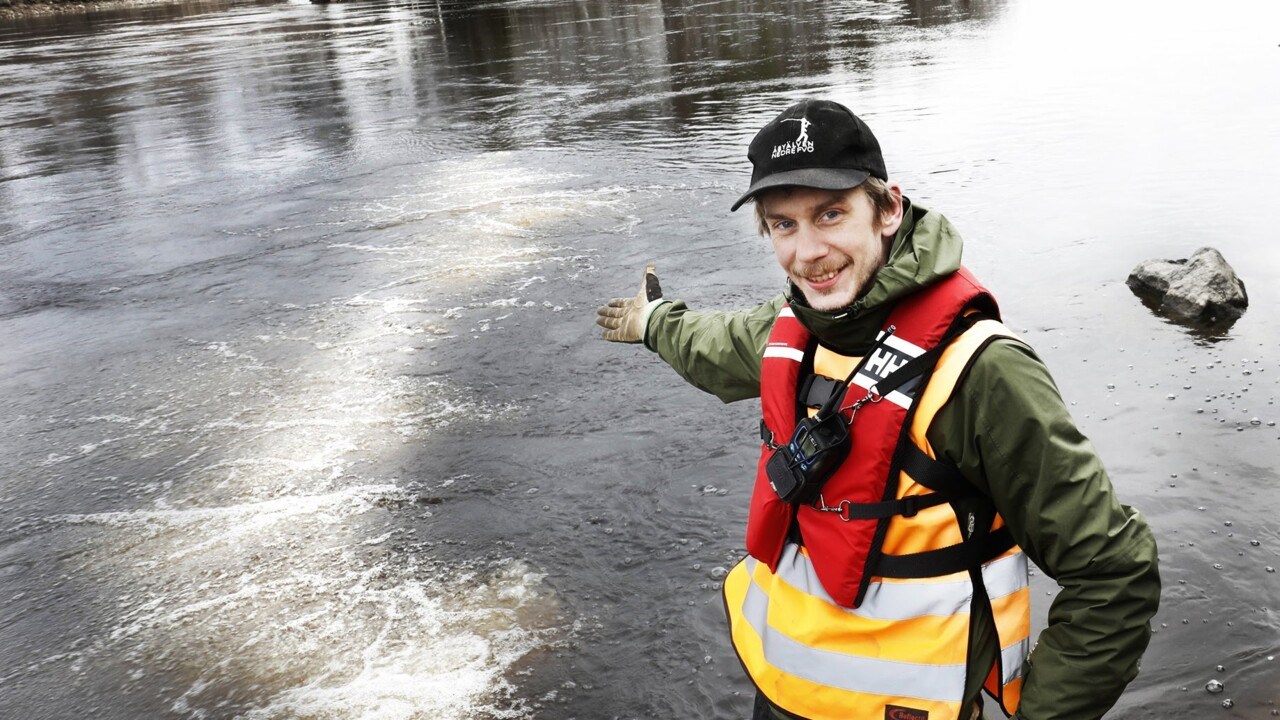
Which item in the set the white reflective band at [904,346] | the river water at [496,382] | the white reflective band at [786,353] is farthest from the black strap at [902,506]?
the river water at [496,382]

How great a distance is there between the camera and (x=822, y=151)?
2.48 metres

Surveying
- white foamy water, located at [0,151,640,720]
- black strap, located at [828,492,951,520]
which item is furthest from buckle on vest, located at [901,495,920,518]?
white foamy water, located at [0,151,640,720]

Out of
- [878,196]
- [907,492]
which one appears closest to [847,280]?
[878,196]

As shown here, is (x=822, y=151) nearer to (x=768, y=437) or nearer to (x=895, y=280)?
(x=895, y=280)

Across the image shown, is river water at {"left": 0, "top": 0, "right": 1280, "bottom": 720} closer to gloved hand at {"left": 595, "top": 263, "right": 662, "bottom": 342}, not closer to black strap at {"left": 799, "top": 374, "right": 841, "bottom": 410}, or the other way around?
gloved hand at {"left": 595, "top": 263, "right": 662, "bottom": 342}

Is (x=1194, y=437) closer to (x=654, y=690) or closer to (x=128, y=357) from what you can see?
(x=654, y=690)

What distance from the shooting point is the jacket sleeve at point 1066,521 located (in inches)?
87.0

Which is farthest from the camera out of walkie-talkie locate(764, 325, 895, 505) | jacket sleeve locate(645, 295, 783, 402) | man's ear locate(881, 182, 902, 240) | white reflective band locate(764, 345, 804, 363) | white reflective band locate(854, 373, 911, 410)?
jacket sleeve locate(645, 295, 783, 402)

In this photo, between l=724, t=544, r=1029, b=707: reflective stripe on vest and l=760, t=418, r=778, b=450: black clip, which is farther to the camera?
l=760, t=418, r=778, b=450: black clip

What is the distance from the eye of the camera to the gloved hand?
3.66 m

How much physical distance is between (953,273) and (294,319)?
290 inches

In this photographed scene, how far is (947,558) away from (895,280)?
658 millimetres

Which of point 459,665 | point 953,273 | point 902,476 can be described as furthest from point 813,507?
point 459,665

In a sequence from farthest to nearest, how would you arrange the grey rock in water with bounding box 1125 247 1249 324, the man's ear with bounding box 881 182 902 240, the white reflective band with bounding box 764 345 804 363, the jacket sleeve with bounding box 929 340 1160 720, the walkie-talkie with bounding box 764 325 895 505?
the grey rock in water with bounding box 1125 247 1249 324 → the white reflective band with bounding box 764 345 804 363 → the man's ear with bounding box 881 182 902 240 → the walkie-talkie with bounding box 764 325 895 505 → the jacket sleeve with bounding box 929 340 1160 720
